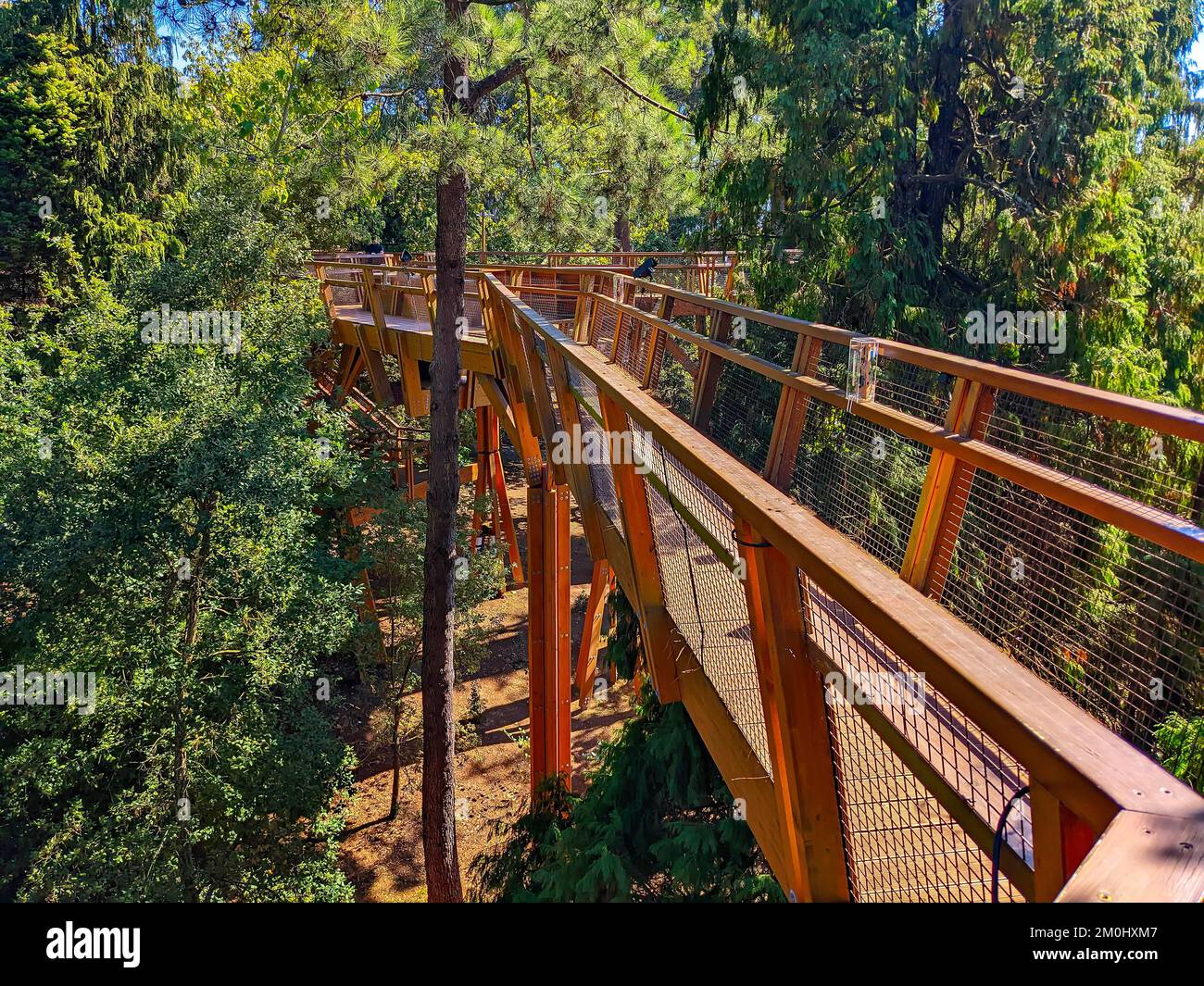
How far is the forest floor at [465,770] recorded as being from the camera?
12141 mm

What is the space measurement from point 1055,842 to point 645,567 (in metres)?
3.21

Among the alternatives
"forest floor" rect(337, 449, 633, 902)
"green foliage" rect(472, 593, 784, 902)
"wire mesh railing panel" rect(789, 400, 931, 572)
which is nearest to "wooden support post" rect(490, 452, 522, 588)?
"forest floor" rect(337, 449, 633, 902)

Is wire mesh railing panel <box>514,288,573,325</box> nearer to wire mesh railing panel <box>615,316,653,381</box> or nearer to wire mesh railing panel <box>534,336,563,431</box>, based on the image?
wire mesh railing panel <box>534,336,563,431</box>

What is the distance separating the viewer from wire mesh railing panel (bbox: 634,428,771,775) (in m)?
3.08

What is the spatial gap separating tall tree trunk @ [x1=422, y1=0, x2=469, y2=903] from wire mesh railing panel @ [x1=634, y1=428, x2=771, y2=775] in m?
5.71

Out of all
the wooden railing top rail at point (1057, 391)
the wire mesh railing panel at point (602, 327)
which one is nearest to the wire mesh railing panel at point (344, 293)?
the wire mesh railing panel at point (602, 327)

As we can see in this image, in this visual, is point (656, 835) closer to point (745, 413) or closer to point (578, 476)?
point (578, 476)

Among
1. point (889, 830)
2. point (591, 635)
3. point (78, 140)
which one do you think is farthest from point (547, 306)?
point (889, 830)

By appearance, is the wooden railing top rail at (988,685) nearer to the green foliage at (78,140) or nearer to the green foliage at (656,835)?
the green foliage at (656,835)

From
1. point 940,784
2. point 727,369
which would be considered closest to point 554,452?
point 727,369

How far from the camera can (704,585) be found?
3.60 meters

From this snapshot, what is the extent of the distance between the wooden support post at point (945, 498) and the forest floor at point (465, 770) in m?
10.1
